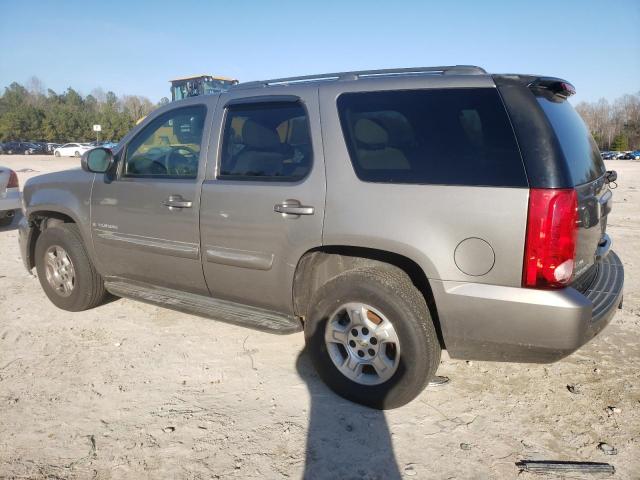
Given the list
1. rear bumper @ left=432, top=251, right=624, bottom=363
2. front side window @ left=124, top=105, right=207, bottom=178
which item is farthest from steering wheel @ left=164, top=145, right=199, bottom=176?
rear bumper @ left=432, top=251, right=624, bottom=363

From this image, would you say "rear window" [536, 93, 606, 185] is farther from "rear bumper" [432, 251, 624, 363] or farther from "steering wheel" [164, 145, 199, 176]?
"steering wheel" [164, 145, 199, 176]

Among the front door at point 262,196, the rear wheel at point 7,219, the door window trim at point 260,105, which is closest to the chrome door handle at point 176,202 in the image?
the front door at point 262,196

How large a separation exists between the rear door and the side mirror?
3245mm

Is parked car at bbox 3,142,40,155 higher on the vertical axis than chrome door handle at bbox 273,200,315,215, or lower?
higher

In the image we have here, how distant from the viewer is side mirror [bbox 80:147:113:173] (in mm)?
3980

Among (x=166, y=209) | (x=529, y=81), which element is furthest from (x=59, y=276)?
(x=529, y=81)

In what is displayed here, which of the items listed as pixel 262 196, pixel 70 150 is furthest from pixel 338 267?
pixel 70 150

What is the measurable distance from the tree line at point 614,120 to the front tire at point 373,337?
9188 centimetres

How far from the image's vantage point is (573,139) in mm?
2816

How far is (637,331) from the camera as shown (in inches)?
163

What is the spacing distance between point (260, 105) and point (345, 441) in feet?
7.43

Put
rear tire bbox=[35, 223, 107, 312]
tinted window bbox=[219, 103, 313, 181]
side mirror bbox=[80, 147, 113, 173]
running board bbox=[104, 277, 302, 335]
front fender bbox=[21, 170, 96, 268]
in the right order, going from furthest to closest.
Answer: rear tire bbox=[35, 223, 107, 312]
front fender bbox=[21, 170, 96, 268]
side mirror bbox=[80, 147, 113, 173]
running board bbox=[104, 277, 302, 335]
tinted window bbox=[219, 103, 313, 181]

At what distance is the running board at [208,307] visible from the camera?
3344 millimetres

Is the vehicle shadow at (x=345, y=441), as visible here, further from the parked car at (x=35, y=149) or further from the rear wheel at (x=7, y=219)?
the parked car at (x=35, y=149)
